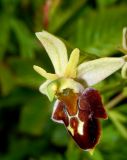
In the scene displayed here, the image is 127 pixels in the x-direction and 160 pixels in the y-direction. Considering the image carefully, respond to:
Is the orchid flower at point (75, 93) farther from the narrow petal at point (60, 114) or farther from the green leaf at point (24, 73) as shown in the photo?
the green leaf at point (24, 73)

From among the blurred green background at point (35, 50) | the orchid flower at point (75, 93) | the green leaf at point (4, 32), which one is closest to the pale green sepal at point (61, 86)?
the orchid flower at point (75, 93)

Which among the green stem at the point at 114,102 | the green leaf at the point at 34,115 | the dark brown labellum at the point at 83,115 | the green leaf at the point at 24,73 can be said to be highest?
the dark brown labellum at the point at 83,115

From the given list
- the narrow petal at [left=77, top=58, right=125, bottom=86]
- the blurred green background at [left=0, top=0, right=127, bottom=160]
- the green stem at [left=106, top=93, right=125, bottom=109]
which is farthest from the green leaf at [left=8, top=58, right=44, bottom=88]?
the narrow petal at [left=77, top=58, right=125, bottom=86]

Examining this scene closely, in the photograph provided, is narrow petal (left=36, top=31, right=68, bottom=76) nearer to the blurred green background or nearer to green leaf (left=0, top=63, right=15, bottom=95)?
the blurred green background

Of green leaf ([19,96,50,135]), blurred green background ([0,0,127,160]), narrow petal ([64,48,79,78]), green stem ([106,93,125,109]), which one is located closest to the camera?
narrow petal ([64,48,79,78])

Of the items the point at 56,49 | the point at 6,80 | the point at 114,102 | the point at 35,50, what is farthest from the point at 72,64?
the point at 35,50

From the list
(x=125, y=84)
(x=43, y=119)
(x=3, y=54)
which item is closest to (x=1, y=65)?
(x=3, y=54)

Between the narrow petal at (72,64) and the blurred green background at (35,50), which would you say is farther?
the blurred green background at (35,50)

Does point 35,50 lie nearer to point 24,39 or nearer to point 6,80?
point 24,39

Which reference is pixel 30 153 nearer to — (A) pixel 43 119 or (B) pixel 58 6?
(A) pixel 43 119
